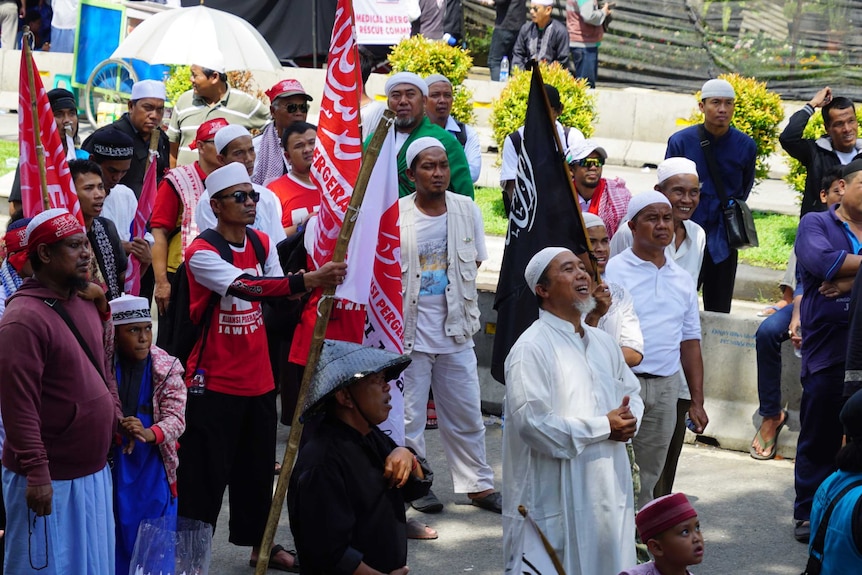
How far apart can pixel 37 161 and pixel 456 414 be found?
2856 millimetres

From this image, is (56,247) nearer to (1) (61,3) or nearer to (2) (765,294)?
(2) (765,294)

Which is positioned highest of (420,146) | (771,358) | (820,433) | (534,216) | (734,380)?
(420,146)

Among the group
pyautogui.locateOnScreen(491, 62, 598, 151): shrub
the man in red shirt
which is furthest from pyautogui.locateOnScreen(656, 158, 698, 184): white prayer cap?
pyautogui.locateOnScreen(491, 62, 598, 151): shrub

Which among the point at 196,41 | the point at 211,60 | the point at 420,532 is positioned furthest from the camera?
the point at 196,41

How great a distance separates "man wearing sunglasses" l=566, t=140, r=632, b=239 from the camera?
28.9ft

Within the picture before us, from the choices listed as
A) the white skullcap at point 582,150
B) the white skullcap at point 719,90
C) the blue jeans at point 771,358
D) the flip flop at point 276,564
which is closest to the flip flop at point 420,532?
the flip flop at point 276,564

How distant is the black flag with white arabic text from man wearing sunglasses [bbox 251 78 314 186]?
2.82 m

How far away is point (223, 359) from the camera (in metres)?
6.47

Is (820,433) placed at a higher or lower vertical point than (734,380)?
higher

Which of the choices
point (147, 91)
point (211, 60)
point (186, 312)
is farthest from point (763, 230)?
point (186, 312)

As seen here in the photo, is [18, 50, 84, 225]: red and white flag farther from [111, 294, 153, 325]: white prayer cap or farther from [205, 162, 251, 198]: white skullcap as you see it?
[111, 294, 153, 325]: white prayer cap

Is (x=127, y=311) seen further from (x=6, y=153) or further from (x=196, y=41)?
(x=6, y=153)

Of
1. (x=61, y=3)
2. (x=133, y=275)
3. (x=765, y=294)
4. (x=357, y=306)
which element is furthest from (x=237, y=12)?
(x=357, y=306)

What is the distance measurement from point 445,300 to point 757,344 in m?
2.42
